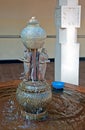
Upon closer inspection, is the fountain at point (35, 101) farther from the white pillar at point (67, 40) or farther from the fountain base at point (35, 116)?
the white pillar at point (67, 40)

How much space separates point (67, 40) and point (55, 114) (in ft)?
6.05

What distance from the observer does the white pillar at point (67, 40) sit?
315cm

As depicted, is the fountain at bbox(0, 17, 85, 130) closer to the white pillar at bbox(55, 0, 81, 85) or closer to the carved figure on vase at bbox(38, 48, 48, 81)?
the carved figure on vase at bbox(38, 48, 48, 81)

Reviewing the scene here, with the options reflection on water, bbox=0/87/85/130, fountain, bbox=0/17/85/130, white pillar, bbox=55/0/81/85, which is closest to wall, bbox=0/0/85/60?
white pillar, bbox=55/0/81/85

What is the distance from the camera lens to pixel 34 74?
Result: 1431 mm

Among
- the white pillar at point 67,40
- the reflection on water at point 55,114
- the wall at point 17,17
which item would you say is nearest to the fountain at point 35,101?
the reflection on water at point 55,114

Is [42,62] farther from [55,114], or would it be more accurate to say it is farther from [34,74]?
[55,114]

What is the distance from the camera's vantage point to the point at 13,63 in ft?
23.2

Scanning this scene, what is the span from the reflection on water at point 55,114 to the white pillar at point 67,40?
1.38 m

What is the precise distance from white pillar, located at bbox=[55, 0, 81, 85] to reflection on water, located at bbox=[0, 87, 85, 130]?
4.52 feet

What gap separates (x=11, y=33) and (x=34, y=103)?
225 inches

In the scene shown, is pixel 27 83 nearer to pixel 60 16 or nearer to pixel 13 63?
pixel 60 16

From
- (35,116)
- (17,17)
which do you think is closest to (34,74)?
(35,116)

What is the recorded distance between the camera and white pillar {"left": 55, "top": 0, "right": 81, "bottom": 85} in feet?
10.3
